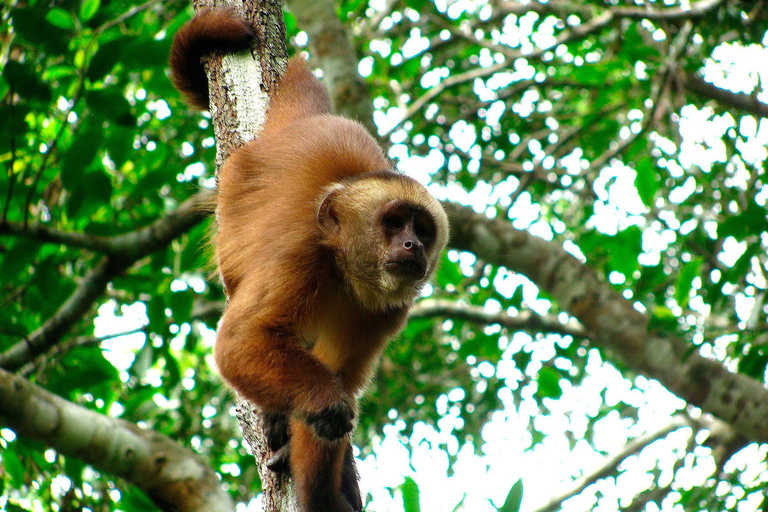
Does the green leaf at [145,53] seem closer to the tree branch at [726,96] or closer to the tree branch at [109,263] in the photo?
the tree branch at [109,263]

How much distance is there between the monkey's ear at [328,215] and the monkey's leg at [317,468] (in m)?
1.13

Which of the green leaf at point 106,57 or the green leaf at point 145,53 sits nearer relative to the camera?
the green leaf at point 106,57

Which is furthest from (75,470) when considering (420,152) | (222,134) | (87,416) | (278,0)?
(420,152)

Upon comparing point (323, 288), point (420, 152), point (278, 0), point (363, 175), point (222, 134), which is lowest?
point (323, 288)

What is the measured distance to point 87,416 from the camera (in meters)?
4.40

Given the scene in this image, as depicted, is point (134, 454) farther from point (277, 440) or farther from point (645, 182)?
point (645, 182)

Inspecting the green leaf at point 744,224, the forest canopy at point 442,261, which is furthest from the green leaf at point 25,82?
the green leaf at point 744,224

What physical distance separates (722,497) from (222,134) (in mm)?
4166

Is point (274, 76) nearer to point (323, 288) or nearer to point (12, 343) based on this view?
point (323, 288)

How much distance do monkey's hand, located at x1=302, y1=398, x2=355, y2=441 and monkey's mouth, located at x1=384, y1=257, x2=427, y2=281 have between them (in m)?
0.84

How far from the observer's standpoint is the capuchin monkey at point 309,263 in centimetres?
359

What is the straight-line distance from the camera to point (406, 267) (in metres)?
4.08

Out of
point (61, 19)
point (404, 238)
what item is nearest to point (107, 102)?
point (61, 19)

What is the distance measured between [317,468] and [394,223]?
1.49 meters
